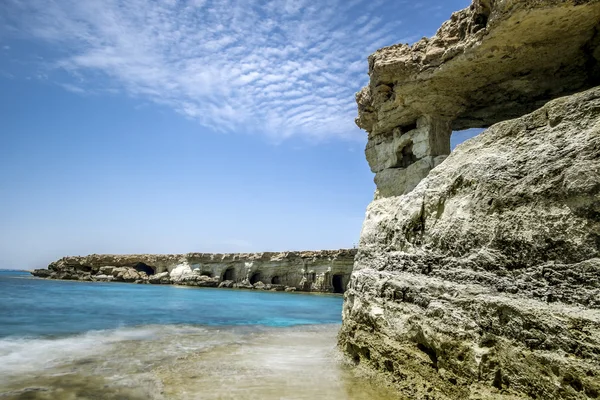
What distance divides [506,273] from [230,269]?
4484 centimetres

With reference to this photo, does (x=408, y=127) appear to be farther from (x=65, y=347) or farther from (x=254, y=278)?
(x=254, y=278)

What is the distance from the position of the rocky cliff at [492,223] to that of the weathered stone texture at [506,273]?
0.06 feet

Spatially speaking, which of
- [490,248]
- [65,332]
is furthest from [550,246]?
[65,332]

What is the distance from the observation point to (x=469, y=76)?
8.16 m

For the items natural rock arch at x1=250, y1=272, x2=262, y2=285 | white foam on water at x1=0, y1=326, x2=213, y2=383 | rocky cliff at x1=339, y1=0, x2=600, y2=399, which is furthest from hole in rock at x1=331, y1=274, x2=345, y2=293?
rocky cliff at x1=339, y1=0, x2=600, y2=399

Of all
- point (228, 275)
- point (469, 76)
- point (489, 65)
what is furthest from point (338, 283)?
point (489, 65)

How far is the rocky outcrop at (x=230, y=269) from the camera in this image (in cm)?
4138

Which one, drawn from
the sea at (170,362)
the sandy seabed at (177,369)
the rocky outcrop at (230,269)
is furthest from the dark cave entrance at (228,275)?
the sandy seabed at (177,369)

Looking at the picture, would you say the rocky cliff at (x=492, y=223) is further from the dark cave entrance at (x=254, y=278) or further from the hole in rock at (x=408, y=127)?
the dark cave entrance at (x=254, y=278)

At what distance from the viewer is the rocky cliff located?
13.5 ft

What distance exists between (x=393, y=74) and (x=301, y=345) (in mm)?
7948

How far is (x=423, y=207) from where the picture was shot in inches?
269

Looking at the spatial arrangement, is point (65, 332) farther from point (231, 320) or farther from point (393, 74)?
point (393, 74)

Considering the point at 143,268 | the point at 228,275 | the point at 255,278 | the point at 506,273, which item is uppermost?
the point at 506,273
